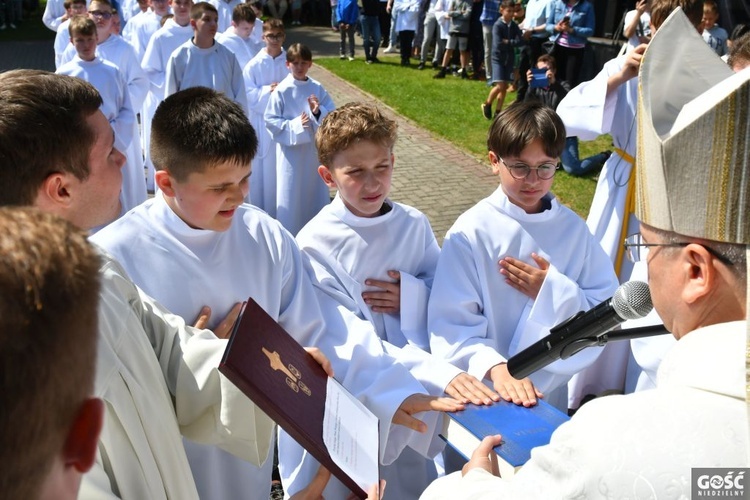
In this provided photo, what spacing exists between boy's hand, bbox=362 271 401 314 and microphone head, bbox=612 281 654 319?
1.35m

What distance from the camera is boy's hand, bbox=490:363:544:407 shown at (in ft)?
7.65

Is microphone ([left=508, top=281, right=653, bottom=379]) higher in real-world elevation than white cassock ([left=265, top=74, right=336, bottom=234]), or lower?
higher

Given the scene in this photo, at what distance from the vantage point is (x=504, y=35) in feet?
42.2

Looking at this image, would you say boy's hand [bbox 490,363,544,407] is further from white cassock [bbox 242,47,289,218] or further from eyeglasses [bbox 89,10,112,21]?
eyeglasses [bbox 89,10,112,21]

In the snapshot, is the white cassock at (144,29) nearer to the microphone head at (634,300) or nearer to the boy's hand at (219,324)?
the boy's hand at (219,324)

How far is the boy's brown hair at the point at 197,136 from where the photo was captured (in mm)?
2359

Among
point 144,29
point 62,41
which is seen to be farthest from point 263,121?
point 62,41

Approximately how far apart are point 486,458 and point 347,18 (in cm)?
1723

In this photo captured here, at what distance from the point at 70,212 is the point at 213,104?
2.83ft

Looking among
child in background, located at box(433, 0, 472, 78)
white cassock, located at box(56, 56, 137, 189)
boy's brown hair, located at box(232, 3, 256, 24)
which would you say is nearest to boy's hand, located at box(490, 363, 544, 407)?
white cassock, located at box(56, 56, 137, 189)

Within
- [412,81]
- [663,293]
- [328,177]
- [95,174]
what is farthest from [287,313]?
[412,81]

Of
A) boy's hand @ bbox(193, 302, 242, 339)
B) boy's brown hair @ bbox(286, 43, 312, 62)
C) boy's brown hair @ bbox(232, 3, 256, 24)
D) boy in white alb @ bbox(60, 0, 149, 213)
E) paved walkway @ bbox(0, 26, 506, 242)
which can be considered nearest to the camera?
boy's hand @ bbox(193, 302, 242, 339)

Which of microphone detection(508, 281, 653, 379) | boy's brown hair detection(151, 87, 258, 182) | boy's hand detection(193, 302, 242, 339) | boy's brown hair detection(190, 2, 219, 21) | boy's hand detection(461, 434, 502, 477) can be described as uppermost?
boy's brown hair detection(190, 2, 219, 21)

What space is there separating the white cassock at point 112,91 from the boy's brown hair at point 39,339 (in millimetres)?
6236
